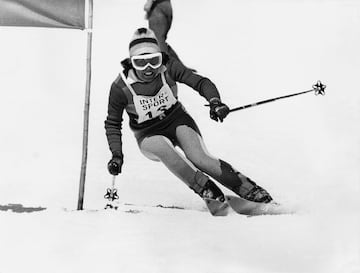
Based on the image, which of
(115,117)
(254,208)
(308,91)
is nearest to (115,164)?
(115,117)

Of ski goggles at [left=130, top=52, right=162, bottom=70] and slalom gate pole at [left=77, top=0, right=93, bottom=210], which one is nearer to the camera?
ski goggles at [left=130, top=52, right=162, bottom=70]

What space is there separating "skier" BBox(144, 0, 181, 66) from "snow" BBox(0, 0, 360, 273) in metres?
0.02

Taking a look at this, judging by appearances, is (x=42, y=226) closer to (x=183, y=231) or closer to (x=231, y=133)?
(x=183, y=231)

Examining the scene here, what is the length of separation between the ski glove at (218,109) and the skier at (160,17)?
163mm

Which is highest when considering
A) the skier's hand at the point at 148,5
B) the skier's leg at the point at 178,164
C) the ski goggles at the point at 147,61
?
the skier's hand at the point at 148,5

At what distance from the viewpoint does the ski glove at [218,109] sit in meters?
2.04

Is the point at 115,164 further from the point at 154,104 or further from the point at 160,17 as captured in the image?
the point at 160,17

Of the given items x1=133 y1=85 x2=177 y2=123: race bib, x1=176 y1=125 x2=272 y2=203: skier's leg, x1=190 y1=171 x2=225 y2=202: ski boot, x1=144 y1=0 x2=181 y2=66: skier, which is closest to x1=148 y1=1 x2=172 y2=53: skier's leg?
x1=144 y1=0 x2=181 y2=66: skier

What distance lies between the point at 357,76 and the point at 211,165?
479 mm

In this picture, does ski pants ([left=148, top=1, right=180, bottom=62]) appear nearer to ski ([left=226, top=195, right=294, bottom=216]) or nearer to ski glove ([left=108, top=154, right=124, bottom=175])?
ski glove ([left=108, top=154, right=124, bottom=175])

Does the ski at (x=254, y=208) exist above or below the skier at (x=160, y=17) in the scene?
below

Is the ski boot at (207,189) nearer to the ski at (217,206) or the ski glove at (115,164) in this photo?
the ski at (217,206)

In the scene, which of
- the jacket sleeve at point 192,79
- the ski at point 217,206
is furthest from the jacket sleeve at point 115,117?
the ski at point 217,206

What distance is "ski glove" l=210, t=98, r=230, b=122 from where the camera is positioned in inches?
80.3
